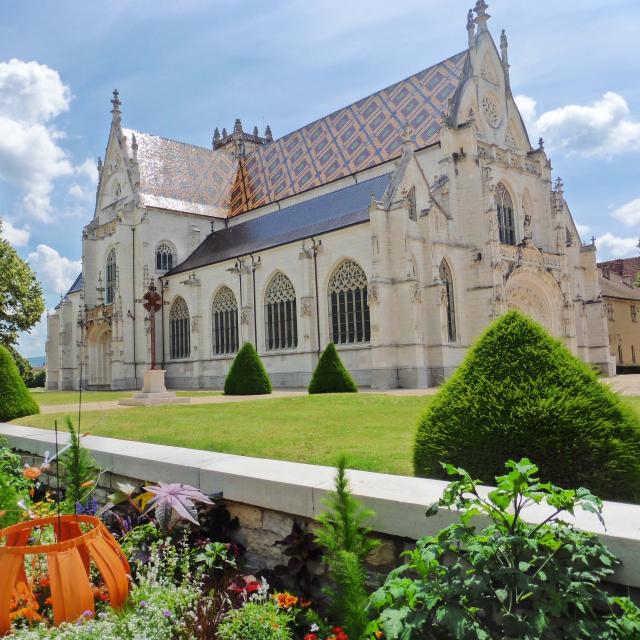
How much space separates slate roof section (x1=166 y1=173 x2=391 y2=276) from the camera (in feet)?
85.0

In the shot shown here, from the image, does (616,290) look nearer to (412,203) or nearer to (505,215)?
(505,215)

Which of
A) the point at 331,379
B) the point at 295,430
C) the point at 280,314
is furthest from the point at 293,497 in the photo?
the point at 280,314

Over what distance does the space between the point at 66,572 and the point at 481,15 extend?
33.8 meters

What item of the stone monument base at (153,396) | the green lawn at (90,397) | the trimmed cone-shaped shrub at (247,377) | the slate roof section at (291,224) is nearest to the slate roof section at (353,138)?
the slate roof section at (291,224)

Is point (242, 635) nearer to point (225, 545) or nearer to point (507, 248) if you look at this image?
point (225, 545)

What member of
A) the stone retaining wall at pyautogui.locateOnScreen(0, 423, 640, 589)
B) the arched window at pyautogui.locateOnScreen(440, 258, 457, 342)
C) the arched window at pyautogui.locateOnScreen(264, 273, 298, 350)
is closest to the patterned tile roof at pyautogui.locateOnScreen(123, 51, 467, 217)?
the arched window at pyautogui.locateOnScreen(440, 258, 457, 342)

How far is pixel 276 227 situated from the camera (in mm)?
30562

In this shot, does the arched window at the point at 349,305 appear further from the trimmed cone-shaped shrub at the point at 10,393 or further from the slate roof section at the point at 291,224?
the trimmed cone-shaped shrub at the point at 10,393

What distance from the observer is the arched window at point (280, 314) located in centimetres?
2748

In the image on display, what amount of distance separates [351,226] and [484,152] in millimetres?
8764

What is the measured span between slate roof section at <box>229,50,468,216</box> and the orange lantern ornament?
2699 cm

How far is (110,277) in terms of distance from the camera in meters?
36.6

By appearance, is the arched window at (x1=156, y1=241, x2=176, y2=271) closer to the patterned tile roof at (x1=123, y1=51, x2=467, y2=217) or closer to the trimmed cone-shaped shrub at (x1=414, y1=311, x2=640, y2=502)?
the patterned tile roof at (x1=123, y1=51, x2=467, y2=217)

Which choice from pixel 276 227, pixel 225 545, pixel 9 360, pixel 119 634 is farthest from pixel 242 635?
pixel 276 227
